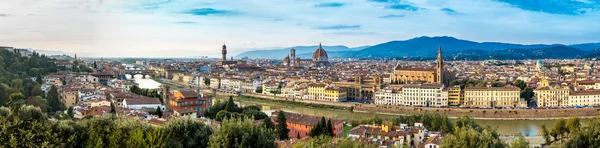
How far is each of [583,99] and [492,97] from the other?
2.88 m

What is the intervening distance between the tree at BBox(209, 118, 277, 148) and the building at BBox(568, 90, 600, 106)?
15.4 m

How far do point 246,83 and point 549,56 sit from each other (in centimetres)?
6947

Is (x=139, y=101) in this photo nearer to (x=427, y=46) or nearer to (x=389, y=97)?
(x=389, y=97)

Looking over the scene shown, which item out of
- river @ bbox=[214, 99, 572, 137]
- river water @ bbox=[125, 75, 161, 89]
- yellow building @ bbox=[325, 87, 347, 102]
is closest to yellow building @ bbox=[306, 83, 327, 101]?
yellow building @ bbox=[325, 87, 347, 102]

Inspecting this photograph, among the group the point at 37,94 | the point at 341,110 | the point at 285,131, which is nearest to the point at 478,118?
→ the point at 341,110

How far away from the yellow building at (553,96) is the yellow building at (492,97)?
71cm

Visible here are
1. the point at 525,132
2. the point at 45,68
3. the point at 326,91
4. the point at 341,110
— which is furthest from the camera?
the point at 45,68

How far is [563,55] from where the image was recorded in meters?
87.1

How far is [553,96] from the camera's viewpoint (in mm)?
18578

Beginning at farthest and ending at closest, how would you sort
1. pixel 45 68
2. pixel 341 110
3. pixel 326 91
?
1. pixel 45 68
2. pixel 326 91
3. pixel 341 110

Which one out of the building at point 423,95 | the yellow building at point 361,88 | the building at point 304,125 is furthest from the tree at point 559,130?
the yellow building at point 361,88

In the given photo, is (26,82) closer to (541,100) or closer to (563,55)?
(541,100)

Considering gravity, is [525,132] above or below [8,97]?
below

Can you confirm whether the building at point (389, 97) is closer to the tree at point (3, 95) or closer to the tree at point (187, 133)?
the tree at point (3, 95)
